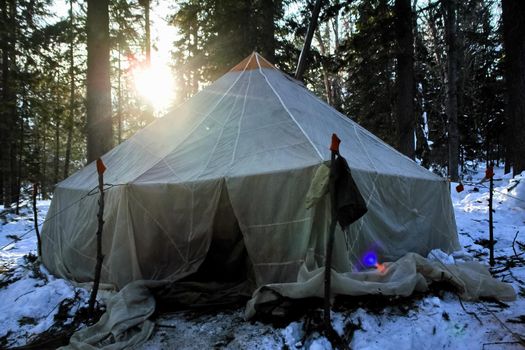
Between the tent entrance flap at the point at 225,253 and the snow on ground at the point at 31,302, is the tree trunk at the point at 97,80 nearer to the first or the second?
the snow on ground at the point at 31,302

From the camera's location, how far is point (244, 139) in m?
5.82

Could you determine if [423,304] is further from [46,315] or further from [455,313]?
[46,315]

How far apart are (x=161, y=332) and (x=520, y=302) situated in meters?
4.12

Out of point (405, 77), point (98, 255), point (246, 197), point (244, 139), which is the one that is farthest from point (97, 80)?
point (405, 77)

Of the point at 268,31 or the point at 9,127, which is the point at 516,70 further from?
the point at 9,127

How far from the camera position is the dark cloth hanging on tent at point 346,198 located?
3.58 m

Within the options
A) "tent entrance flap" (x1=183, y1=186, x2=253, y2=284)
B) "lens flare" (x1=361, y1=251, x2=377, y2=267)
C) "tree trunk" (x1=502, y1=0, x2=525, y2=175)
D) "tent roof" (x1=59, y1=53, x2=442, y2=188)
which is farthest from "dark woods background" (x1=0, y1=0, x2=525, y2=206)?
"lens flare" (x1=361, y1=251, x2=377, y2=267)

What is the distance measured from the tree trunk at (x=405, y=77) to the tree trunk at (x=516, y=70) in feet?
8.00

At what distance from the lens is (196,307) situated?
4.62 m

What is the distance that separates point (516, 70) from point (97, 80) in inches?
406

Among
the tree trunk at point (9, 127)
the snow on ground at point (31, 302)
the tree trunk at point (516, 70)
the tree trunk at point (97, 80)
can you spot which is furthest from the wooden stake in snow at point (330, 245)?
the tree trunk at point (9, 127)

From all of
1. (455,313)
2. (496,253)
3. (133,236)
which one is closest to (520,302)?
(455,313)

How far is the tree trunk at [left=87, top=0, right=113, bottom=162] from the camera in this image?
316 inches

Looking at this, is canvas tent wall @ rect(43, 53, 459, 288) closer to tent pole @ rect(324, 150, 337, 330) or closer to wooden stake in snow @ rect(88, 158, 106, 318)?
wooden stake in snow @ rect(88, 158, 106, 318)
